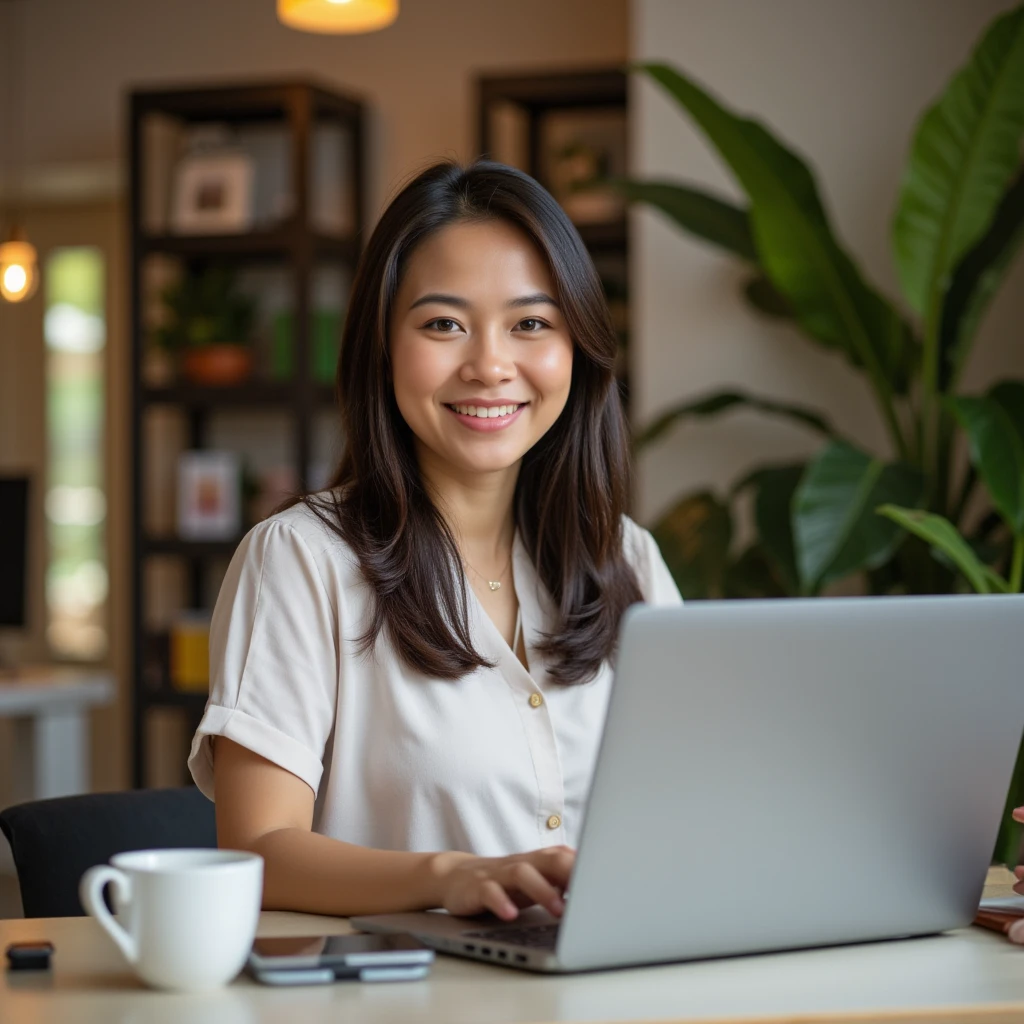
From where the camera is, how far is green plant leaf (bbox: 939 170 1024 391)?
10.2 feet

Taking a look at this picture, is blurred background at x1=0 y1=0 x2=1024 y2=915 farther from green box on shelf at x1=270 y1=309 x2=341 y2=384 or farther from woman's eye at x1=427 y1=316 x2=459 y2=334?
woman's eye at x1=427 y1=316 x2=459 y2=334

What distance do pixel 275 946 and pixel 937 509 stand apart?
2.38 metres

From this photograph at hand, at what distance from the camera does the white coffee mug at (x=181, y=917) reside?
0.99m

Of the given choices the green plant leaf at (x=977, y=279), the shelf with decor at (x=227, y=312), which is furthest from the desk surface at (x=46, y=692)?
the green plant leaf at (x=977, y=279)

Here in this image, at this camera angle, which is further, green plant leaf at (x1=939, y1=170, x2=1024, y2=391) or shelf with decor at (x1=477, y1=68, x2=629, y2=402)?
shelf with decor at (x1=477, y1=68, x2=629, y2=402)

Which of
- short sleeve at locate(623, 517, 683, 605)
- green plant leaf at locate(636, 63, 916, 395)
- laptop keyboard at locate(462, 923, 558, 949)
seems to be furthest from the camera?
green plant leaf at locate(636, 63, 916, 395)

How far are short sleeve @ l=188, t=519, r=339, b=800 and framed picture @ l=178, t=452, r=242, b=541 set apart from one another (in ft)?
10.7

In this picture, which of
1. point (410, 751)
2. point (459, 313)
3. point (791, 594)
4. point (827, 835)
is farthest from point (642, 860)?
point (791, 594)

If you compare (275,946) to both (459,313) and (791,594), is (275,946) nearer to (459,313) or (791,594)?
(459,313)

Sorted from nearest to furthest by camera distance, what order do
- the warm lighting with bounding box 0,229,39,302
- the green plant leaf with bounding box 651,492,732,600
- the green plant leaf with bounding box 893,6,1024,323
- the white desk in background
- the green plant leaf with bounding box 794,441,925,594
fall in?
the green plant leaf with bounding box 794,441,925,594 → the green plant leaf with bounding box 893,6,1024,323 → the green plant leaf with bounding box 651,492,732,600 → the warm lighting with bounding box 0,229,39,302 → the white desk in background

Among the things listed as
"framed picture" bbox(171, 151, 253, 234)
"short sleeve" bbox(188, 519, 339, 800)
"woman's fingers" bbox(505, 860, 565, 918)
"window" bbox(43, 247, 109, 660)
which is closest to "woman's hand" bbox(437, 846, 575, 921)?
"woman's fingers" bbox(505, 860, 565, 918)

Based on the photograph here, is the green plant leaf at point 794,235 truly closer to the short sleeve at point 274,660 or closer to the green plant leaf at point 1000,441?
the green plant leaf at point 1000,441

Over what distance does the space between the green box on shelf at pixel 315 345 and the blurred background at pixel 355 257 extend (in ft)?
0.03

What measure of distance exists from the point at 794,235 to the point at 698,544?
2.13ft
